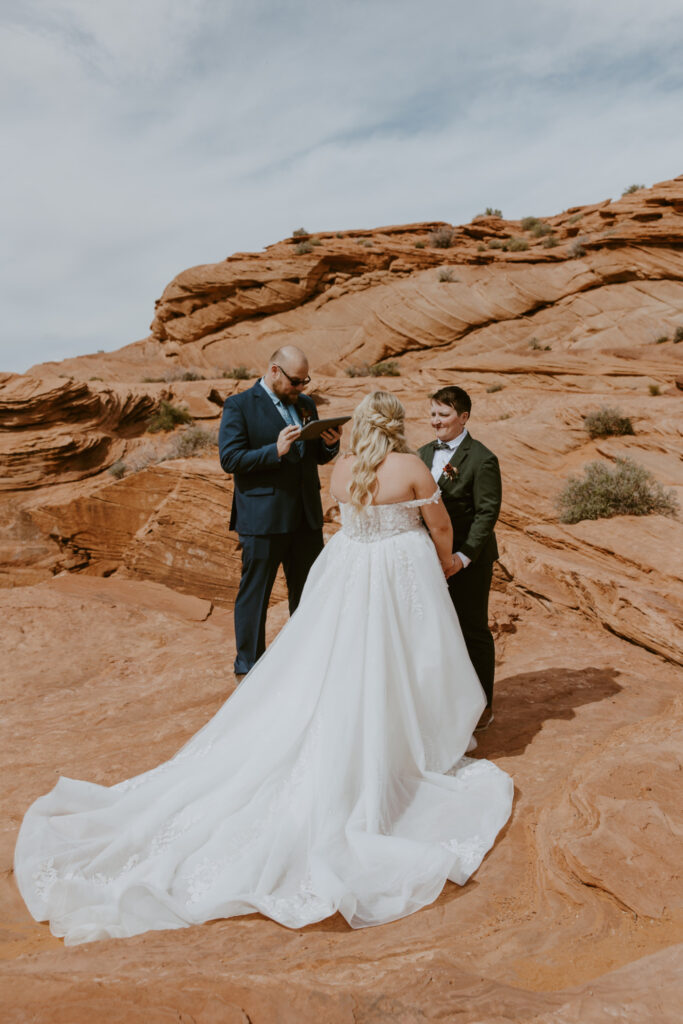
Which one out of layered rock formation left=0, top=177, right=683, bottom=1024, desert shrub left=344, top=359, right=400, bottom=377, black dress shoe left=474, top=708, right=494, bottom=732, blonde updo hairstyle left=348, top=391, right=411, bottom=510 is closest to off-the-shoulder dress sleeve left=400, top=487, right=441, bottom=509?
blonde updo hairstyle left=348, top=391, right=411, bottom=510

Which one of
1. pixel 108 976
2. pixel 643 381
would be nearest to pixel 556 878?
pixel 108 976

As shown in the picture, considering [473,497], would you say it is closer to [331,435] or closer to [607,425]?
[331,435]

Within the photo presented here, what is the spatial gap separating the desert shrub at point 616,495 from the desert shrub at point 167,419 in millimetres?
11611

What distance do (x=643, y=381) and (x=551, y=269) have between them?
13.1 metres

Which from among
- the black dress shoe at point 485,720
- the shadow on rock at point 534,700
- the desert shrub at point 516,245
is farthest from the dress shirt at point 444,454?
the desert shrub at point 516,245

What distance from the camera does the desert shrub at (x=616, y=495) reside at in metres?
7.76

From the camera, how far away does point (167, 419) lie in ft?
56.3

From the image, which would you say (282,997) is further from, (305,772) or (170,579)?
(170,579)

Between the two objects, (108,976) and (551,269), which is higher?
(551,269)

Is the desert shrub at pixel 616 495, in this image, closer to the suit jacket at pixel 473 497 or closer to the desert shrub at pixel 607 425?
the desert shrub at pixel 607 425

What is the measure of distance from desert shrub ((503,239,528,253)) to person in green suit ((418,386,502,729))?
2857cm

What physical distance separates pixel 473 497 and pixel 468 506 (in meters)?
0.06

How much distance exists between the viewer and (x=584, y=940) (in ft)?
7.63

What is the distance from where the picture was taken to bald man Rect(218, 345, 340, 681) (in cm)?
455
